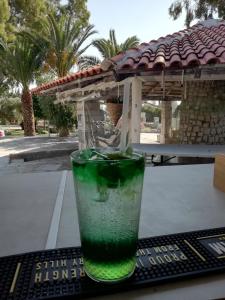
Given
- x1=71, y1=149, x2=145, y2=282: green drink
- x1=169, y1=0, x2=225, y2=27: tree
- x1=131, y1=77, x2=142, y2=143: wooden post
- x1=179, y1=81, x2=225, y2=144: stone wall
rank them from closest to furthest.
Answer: x1=71, y1=149, x2=145, y2=282: green drink
x1=131, y1=77, x2=142, y2=143: wooden post
x1=179, y1=81, x2=225, y2=144: stone wall
x1=169, y1=0, x2=225, y2=27: tree

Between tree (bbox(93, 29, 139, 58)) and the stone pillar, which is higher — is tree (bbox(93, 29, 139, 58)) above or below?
above

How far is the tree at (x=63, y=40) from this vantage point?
12.1m

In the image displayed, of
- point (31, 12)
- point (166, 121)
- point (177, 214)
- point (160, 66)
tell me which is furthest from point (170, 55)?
point (31, 12)

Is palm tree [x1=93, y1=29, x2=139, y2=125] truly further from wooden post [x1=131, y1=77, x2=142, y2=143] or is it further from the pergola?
wooden post [x1=131, y1=77, x2=142, y2=143]

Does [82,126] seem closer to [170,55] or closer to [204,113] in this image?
[204,113]

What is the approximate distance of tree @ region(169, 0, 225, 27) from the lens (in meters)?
11.2

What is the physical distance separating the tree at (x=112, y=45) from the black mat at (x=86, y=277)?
49.8 feet

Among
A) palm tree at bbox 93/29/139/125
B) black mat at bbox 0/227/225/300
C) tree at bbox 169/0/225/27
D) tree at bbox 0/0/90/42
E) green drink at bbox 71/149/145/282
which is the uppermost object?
tree at bbox 0/0/90/42

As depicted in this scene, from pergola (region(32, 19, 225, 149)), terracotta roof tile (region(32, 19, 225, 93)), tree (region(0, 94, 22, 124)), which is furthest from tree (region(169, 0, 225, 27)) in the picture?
tree (region(0, 94, 22, 124))

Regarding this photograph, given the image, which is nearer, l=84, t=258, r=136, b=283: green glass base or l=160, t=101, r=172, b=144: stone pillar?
l=84, t=258, r=136, b=283: green glass base

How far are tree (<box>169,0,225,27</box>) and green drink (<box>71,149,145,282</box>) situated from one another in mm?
12232

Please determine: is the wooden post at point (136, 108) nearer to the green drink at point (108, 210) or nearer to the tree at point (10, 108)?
the green drink at point (108, 210)

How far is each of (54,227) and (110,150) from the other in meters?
0.41

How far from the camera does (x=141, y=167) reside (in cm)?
62
